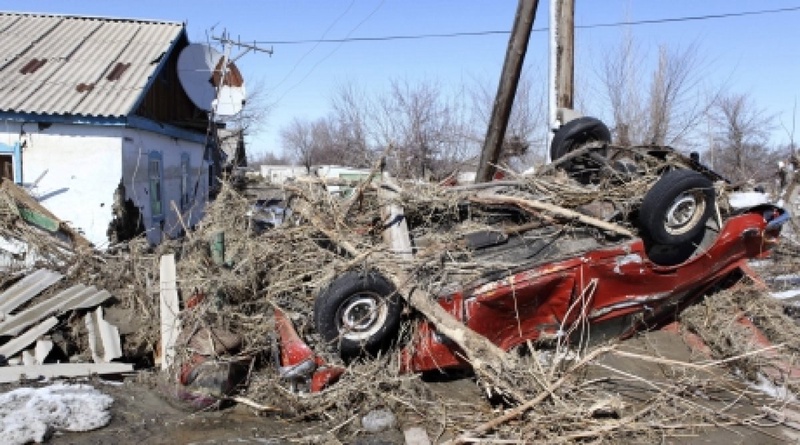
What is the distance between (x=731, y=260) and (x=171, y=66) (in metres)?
12.5

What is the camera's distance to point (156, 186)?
43.7 ft

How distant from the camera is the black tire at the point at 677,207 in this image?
5.84 m

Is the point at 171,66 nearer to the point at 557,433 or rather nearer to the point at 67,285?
the point at 67,285

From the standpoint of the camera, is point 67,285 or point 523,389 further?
point 67,285

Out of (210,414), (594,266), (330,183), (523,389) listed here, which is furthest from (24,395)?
(594,266)

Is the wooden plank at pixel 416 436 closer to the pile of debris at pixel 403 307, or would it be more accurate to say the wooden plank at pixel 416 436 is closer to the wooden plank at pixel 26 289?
the pile of debris at pixel 403 307

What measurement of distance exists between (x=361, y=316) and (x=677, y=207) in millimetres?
3040

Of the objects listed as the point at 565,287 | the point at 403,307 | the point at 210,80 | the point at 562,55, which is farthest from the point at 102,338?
the point at 210,80

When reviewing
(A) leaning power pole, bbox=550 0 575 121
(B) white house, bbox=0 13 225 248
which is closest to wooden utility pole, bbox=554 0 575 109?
(A) leaning power pole, bbox=550 0 575 121

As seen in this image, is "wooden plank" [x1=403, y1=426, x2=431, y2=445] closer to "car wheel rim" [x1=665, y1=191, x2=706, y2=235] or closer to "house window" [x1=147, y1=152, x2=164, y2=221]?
"car wheel rim" [x1=665, y1=191, x2=706, y2=235]

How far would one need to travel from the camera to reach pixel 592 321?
610 centimetres

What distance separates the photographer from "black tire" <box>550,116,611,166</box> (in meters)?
7.59

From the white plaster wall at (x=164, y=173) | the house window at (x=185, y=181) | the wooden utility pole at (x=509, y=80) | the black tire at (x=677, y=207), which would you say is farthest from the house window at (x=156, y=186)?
the black tire at (x=677, y=207)

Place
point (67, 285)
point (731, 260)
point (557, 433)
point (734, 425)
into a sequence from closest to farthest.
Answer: point (557, 433)
point (734, 425)
point (731, 260)
point (67, 285)
